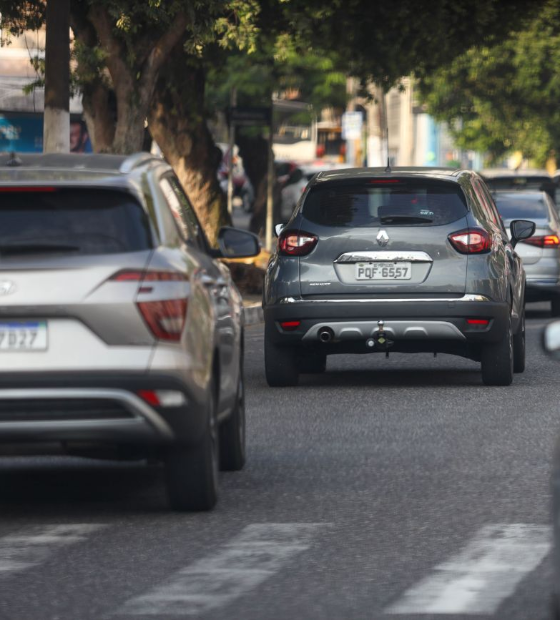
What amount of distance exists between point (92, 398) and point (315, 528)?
1.10 metres

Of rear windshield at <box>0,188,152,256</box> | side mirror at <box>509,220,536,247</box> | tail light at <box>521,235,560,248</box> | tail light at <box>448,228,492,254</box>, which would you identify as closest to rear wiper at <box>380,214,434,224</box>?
tail light at <box>448,228,492,254</box>

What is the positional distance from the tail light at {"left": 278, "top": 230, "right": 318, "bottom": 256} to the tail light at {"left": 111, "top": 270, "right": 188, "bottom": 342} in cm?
570

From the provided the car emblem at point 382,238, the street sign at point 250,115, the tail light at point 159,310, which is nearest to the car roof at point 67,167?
the tail light at point 159,310

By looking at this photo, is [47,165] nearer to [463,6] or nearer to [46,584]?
[46,584]

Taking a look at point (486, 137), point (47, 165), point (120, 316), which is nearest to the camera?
point (120, 316)

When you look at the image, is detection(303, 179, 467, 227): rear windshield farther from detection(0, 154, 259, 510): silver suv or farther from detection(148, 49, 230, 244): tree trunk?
detection(148, 49, 230, 244): tree trunk

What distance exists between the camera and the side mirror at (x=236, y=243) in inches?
368

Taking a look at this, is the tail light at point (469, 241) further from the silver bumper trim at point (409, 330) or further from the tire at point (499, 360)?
the tire at point (499, 360)

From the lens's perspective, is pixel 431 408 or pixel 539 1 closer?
pixel 431 408

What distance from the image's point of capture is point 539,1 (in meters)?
25.8

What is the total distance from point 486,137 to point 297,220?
46.8m

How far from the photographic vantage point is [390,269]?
1318 centimetres

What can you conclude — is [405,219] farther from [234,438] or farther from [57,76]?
[57,76]

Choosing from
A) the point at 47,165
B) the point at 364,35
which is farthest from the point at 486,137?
the point at 47,165
